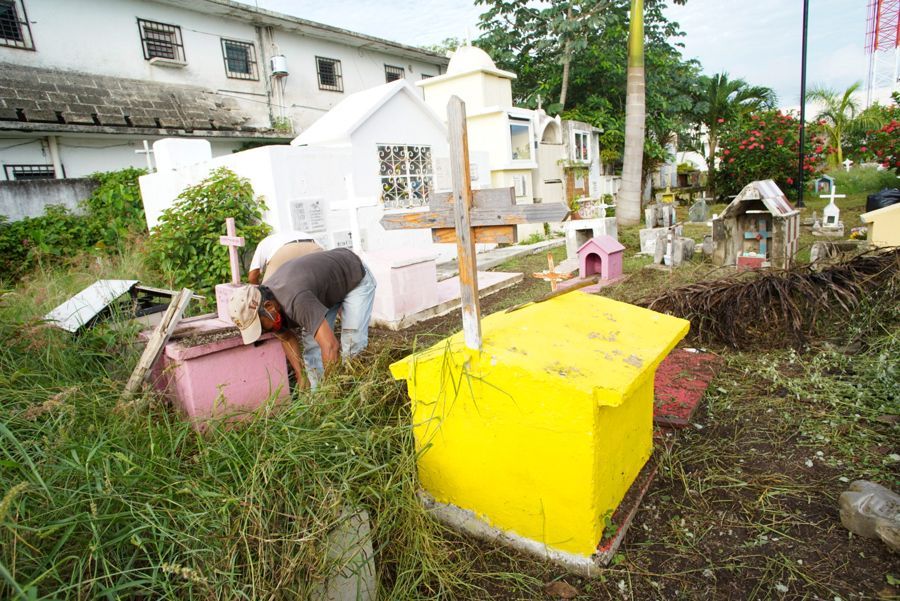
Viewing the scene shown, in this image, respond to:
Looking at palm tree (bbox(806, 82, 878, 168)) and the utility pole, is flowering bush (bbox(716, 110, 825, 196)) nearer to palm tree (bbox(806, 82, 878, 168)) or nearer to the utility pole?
the utility pole

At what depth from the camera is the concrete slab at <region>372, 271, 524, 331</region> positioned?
6.52 metres

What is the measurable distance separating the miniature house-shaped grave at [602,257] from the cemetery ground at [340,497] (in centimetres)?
407

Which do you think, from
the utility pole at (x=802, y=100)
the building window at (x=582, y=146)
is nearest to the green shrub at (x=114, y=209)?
the building window at (x=582, y=146)

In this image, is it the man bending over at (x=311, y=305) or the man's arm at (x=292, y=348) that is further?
the man's arm at (x=292, y=348)

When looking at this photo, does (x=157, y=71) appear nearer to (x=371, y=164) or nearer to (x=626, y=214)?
(x=371, y=164)

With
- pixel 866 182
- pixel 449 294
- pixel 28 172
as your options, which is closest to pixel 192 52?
pixel 28 172

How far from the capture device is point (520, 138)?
15.5 meters

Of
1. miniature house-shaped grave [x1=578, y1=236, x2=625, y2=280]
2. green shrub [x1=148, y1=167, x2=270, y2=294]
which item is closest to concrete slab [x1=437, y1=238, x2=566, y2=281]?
miniature house-shaped grave [x1=578, y1=236, x2=625, y2=280]

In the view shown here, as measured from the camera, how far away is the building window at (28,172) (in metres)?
10.4

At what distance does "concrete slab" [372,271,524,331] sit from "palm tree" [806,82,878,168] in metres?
19.8

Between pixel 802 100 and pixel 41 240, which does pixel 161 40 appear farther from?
pixel 802 100

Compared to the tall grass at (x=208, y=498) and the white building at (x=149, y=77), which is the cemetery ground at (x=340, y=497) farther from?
the white building at (x=149, y=77)

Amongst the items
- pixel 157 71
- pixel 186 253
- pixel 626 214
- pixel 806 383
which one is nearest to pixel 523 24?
pixel 626 214

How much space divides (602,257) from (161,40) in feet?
42.2
